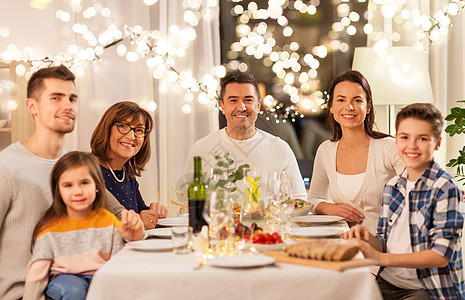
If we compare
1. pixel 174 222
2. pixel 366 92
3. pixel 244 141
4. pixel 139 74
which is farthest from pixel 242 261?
pixel 139 74

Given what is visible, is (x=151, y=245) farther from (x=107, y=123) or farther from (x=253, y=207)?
(x=107, y=123)

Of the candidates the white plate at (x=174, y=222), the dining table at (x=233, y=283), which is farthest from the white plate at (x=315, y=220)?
the dining table at (x=233, y=283)

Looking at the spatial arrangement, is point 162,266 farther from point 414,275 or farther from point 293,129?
point 293,129

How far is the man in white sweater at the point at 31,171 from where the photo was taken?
6.49 feet

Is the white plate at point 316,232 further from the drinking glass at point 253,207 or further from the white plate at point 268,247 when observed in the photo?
the white plate at point 268,247

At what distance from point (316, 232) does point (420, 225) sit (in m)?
0.37

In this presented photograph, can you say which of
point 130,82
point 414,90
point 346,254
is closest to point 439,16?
point 414,90

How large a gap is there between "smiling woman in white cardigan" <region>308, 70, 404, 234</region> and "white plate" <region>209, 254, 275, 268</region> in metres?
1.03

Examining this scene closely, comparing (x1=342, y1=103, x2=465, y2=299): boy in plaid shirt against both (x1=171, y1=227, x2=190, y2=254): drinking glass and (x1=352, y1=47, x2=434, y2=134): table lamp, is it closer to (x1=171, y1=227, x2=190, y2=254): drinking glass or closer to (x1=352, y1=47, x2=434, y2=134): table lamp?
(x1=171, y1=227, x2=190, y2=254): drinking glass

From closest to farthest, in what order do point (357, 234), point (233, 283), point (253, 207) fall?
point (233, 283), point (357, 234), point (253, 207)

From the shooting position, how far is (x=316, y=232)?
6.64ft

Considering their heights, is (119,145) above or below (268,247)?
above

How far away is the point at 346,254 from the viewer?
5.01 feet

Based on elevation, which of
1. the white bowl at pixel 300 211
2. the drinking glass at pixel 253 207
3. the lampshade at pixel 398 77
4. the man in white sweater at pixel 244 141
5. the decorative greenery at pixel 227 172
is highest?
the lampshade at pixel 398 77
